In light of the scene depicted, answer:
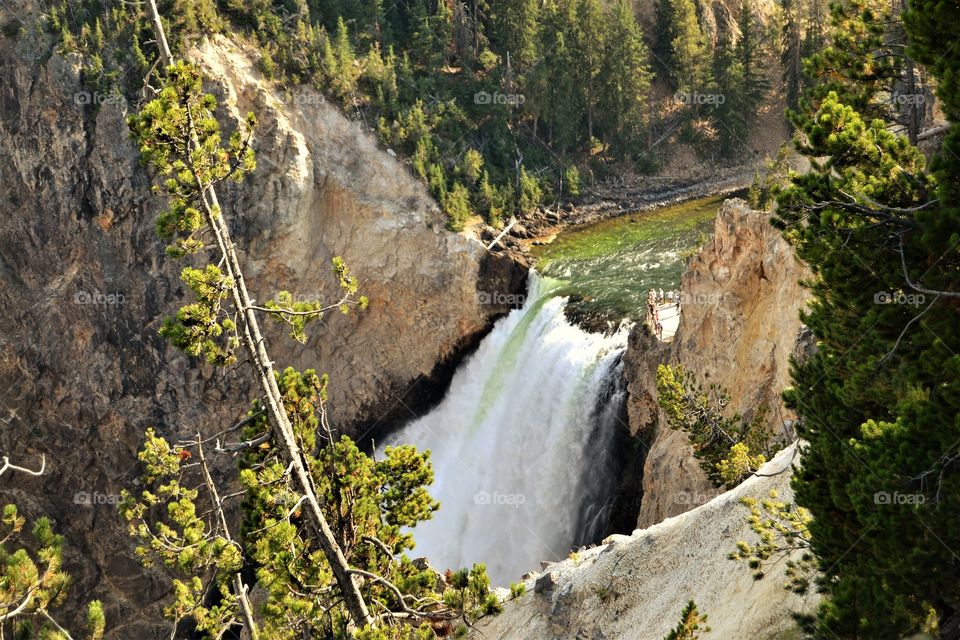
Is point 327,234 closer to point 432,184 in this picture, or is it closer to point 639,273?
point 432,184

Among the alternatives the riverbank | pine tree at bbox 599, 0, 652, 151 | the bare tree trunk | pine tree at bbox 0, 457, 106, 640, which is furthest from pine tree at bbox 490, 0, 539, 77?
pine tree at bbox 0, 457, 106, 640

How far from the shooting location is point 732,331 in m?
24.9

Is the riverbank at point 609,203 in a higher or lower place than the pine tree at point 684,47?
lower

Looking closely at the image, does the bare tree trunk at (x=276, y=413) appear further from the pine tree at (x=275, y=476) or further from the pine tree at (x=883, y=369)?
the pine tree at (x=883, y=369)

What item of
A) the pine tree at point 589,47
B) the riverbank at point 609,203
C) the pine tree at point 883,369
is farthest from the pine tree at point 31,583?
the pine tree at point 589,47

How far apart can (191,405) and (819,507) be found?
36.1 meters

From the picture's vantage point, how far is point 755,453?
22.2 metres

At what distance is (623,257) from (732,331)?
17.0 meters

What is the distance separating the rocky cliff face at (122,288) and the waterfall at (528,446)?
4.05 meters

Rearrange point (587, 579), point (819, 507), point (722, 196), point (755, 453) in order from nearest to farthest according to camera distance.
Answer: point (819, 507)
point (587, 579)
point (755, 453)
point (722, 196)

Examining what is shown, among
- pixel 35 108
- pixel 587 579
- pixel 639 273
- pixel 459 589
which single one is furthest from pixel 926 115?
pixel 35 108

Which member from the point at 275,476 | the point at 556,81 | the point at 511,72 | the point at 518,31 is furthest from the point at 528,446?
the point at 518,31

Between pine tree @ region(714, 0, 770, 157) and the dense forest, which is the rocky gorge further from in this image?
pine tree @ region(714, 0, 770, 157)

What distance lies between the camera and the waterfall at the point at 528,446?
31812 millimetres
